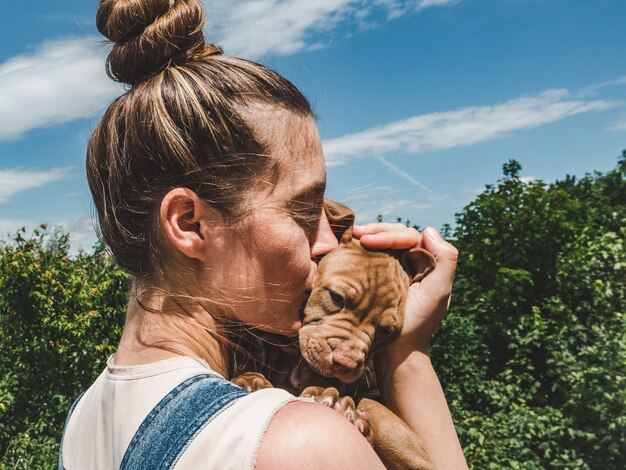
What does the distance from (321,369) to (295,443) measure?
3.79ft

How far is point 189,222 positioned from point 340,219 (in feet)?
3.72

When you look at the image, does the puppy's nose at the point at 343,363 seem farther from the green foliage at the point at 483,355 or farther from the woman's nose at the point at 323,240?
the green foliage at the point at 483,355

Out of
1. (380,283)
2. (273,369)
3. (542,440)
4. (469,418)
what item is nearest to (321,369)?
(273,369)

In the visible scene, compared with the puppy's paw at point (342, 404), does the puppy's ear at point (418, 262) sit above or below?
above

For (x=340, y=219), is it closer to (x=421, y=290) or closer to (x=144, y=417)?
(x=421, y=290)

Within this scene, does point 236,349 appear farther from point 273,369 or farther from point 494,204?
point 494,204

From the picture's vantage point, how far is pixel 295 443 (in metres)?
1.74

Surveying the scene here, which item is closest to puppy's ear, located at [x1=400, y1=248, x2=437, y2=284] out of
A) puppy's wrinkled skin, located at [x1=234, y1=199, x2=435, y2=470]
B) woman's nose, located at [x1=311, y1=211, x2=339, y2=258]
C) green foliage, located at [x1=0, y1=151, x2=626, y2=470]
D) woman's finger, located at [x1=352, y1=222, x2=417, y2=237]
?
puppy's wrinkled skin, located at [x1=234, y1=199, x2=435, y2=470]

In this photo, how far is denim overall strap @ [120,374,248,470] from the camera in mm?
1834

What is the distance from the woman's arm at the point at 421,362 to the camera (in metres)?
2.95

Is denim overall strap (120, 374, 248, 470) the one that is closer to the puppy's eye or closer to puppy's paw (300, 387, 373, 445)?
puppy's paw (300, 387, 373, 445)

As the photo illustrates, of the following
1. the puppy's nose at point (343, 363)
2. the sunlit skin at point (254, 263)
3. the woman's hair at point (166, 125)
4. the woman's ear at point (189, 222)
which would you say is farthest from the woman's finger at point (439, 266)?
the woman's ear at point (189, 222)

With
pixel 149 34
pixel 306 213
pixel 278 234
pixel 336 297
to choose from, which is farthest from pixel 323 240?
pixel 149 34

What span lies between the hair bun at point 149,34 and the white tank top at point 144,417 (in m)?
1.10
